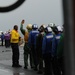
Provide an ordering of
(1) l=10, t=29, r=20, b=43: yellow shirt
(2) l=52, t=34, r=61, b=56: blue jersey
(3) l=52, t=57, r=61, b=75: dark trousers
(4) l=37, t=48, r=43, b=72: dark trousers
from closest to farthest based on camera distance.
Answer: (2) l=52, t=34, r=61, b=56: blue jersey → (3) l=52, t=57, r=61, b=75: dark trousers → (4) l=37, t=48, r=43, b=72: dark trousers → (1) l=10, t=29, r=20, b=43: yellow shirt

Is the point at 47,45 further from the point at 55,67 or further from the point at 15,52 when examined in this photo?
the point at 15,52

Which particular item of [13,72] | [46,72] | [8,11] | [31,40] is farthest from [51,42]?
[8,11]

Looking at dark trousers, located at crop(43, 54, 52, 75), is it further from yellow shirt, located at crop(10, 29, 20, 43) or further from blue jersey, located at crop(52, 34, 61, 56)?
yellow shirt, located at crop(10, 29, 20, 43)

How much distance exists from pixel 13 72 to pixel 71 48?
1048 centimetres

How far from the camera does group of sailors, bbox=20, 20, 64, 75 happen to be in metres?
8.60

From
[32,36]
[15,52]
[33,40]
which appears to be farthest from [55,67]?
[15,52]

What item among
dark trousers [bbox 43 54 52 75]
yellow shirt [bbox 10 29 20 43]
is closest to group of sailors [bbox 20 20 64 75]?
dark trousers [bbox 43 54 52 75]

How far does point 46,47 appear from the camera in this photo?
921 centimetres

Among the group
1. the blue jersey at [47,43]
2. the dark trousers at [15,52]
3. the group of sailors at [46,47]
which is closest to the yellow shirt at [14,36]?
the dark trousers at [15,52]

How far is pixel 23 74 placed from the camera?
10836mm

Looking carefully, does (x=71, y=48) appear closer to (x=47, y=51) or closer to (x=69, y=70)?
(x=69, y=70)

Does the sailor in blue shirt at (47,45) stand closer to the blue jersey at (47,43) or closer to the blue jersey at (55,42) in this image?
the blue jersey at (47,43)

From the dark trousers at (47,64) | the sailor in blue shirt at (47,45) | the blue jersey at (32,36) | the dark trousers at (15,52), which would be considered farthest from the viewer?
the dark trousers at (15,52)

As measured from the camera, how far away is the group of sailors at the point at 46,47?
8602 millimetres
